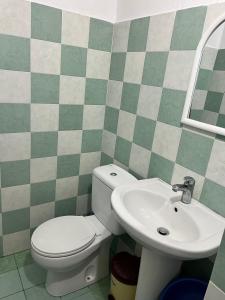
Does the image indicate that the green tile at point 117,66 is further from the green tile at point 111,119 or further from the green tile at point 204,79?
the green tile at point 204,79

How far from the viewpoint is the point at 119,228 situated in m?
1.54

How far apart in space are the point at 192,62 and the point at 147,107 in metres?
0.38

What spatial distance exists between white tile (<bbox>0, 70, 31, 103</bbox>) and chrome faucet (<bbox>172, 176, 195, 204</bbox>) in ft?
3.41

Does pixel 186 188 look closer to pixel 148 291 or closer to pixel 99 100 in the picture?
pixel 148 291

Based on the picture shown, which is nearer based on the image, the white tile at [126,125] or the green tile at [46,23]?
the green tile at [46,23]

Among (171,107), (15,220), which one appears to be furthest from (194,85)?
(15,220)

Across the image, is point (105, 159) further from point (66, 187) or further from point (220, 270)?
point (220, 270)

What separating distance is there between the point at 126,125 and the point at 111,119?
0.58 feet

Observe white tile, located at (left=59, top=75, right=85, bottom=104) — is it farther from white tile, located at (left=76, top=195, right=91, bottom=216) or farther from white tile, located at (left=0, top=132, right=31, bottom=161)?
white tile, located at (left=76, top=195, right=91, bottom=216)

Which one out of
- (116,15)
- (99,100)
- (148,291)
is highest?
(116,15)

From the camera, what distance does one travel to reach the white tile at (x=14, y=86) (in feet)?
4.64

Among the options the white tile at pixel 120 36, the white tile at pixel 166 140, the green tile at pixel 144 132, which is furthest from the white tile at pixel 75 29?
the white tile at pixel 166 140

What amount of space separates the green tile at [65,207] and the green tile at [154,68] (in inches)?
42.9

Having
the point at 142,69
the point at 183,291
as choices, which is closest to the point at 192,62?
the point at 142,69
